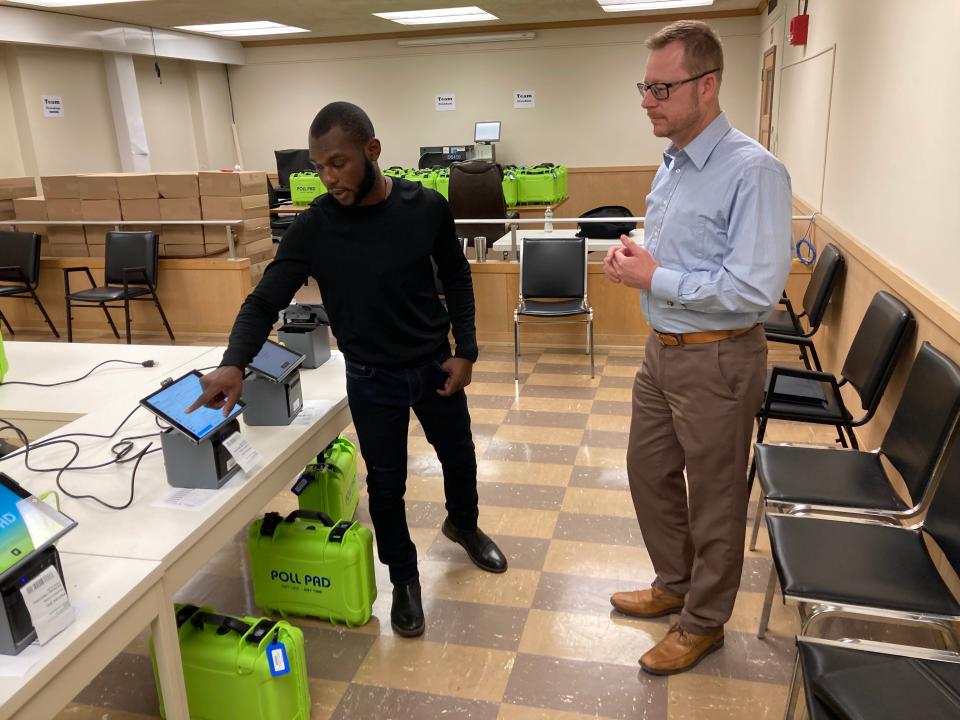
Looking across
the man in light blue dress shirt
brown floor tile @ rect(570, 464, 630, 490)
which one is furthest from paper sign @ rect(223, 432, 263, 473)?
brown floor tile @ rect(570, 464, 630, 490)

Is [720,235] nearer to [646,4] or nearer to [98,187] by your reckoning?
[98,187]

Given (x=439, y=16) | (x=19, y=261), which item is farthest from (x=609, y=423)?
(x=439, y=16)

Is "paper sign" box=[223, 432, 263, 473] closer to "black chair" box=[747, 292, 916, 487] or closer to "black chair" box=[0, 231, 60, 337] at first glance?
"black chair" box=[747, 292, 916, 487]

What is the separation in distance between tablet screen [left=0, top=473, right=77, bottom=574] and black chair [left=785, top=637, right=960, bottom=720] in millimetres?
1408

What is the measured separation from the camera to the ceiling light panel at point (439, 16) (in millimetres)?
8195

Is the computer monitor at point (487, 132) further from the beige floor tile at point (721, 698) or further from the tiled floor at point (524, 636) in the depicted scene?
the beige floor tile at point (721, 698)

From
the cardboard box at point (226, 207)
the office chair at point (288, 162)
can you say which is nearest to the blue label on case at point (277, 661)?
the cardboard box at point (226, 207)

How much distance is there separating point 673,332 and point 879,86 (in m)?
2.18

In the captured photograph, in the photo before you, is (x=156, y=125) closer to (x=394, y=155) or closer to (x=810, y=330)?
(x=394, y=155)

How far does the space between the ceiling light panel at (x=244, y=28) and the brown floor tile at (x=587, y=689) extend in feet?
27.8

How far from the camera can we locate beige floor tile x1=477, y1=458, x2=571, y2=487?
3299mm

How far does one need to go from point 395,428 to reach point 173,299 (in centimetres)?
433

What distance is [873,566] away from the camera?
1748mm

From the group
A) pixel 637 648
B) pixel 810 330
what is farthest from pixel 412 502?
pixel 810 330
